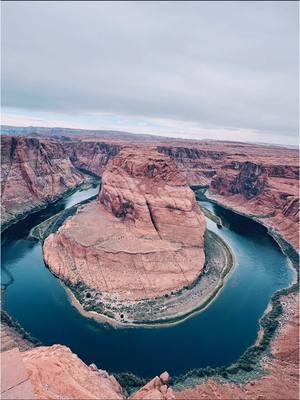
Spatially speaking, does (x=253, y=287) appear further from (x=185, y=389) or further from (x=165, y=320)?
(x=185, y=389)

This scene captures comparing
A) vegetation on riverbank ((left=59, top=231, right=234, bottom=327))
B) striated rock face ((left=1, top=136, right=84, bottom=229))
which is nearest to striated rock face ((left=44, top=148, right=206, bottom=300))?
vegetation on riverbank ((left=59, top=231, right=234, bottom=327))

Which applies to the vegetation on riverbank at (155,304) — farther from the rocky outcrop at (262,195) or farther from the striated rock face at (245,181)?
the striated rock face at (245,181)

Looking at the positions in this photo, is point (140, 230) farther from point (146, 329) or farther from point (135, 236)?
point (146, 329)

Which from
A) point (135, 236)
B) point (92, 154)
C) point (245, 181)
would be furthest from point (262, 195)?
point (92, 154)

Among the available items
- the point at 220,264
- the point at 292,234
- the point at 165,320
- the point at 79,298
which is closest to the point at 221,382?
the point at 165,320

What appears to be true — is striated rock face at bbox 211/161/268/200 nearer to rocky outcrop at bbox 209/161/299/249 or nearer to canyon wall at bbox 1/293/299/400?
rocky outcrop at bbox 209/161/299/249

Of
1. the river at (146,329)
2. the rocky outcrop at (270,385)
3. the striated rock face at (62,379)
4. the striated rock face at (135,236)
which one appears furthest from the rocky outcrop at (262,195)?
the striated rock face at (62,379)
